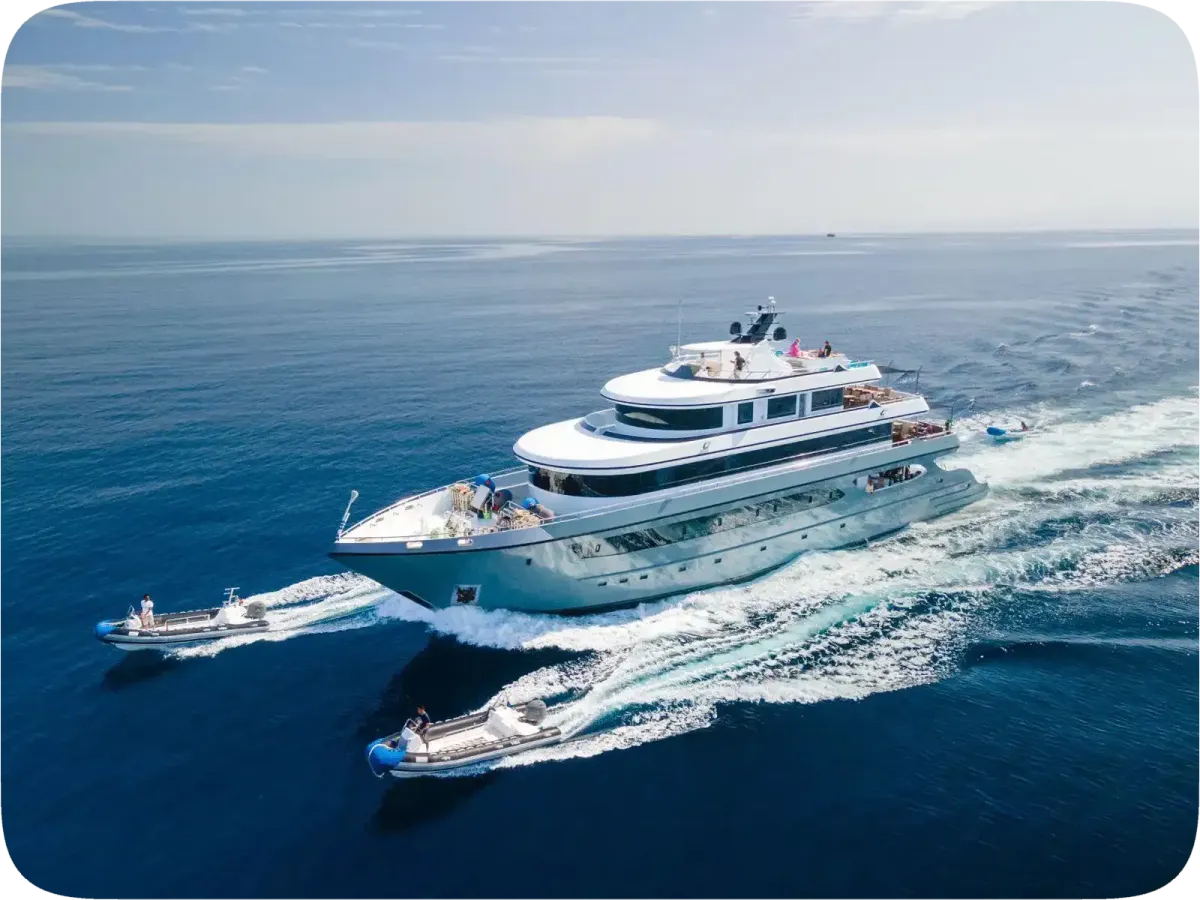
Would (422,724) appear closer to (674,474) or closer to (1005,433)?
(674,474)

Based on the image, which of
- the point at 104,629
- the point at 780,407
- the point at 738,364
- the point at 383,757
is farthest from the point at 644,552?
the point at 104,629

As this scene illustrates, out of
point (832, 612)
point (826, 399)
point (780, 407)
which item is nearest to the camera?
point (832, 612)

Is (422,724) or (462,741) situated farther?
(422,724)

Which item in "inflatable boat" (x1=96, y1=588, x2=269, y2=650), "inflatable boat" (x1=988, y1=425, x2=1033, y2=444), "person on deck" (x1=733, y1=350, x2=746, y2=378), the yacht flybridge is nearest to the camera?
"inflatable boat" (x1=96, y1=588, x2=269, y2=650)

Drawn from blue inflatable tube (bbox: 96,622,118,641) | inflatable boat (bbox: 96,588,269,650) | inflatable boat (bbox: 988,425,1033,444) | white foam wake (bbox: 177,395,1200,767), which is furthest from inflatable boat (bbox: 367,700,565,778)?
inflatable boat (bbox: 988,425,1033,444)

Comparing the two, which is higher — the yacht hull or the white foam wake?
the yacht hull

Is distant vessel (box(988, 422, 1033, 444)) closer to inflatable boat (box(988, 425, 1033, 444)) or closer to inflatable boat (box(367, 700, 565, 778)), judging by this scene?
inflatable boat (box(988, 425, 1033, 444))

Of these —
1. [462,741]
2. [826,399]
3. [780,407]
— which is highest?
[826,399]

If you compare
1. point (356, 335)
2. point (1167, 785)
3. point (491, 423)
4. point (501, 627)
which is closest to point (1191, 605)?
point (1167, 785)
